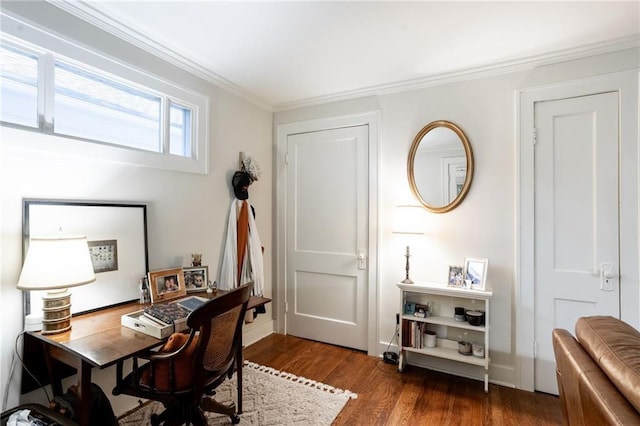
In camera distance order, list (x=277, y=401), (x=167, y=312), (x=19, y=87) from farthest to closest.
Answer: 1. (x=277, y=401)
2. (x=167, y=312)
3. (x=19, y=87)

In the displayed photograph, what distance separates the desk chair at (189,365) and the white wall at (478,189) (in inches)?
66.0

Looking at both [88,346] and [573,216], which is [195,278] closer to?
[88,346]

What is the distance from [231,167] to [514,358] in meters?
2.90

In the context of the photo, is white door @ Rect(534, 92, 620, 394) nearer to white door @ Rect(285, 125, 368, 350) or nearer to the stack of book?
white door @ Rect(285, 125, 368, 350)

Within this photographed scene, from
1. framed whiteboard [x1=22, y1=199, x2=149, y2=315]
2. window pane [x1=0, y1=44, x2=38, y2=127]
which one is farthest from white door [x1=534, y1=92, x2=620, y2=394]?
window pane [x1=0, y1=44, x2=38, y2=127]

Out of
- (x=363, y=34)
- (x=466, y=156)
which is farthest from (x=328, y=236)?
(x=363, y=34)

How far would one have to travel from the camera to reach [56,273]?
4.78 feet

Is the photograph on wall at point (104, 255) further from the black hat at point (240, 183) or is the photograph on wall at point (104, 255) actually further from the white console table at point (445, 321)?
the white console table at point (445, 321)

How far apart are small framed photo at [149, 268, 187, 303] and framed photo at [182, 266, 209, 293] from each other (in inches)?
2.9

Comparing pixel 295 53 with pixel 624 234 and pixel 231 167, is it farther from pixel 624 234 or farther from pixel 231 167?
pixel 624 234

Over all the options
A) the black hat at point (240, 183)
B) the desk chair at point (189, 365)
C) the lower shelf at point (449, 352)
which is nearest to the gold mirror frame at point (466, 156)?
the lower shelf at point (449, 352)

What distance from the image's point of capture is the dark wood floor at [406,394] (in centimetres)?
202

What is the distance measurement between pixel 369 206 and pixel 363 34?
1457 mm

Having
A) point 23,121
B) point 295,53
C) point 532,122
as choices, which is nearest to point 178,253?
point 23,121
